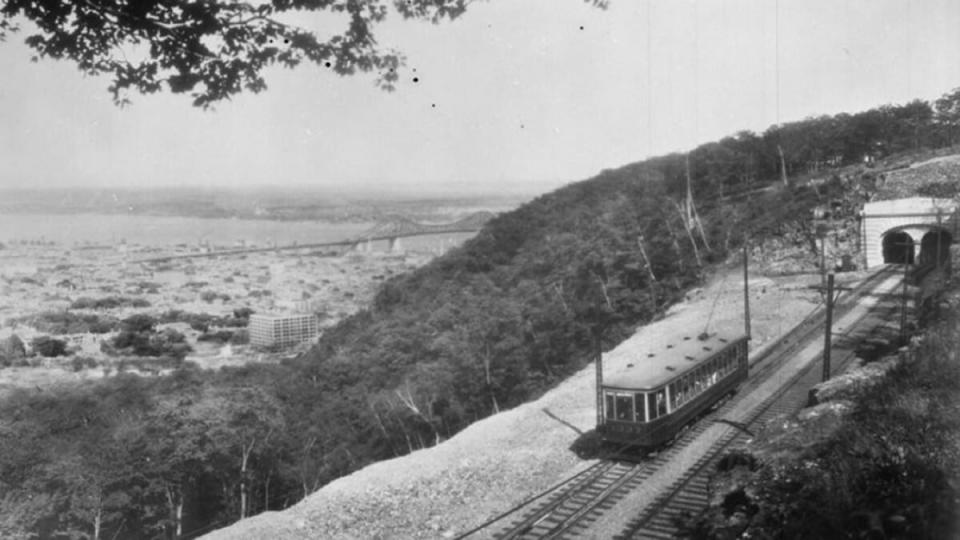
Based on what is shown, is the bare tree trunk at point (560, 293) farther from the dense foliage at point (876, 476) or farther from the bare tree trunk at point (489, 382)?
the dense foliage at point (876, 476)

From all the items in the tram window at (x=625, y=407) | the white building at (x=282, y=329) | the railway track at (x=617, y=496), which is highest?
the tram window at (x=625, y=407)

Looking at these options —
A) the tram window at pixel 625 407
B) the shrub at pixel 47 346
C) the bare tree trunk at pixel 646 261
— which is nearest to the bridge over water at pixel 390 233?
the shrub at pixel 47 346

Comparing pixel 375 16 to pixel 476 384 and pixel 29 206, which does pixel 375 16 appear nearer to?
pixel 29 206

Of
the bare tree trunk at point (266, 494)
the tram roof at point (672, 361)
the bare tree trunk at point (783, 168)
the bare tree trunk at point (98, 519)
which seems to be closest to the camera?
the tram roof at point (672, 361)

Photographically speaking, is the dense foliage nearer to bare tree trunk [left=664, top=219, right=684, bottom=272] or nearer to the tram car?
the tram car

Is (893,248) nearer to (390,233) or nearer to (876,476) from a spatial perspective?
(390,233)

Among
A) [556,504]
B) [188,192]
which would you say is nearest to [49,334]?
[188,192]

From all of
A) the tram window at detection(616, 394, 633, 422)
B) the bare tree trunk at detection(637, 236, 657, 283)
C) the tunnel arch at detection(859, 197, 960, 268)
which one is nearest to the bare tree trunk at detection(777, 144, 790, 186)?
the bare tree trunk at detection(637, 236, 657, 283)
